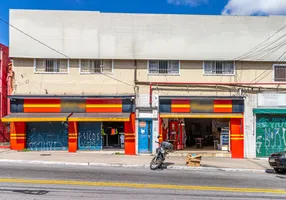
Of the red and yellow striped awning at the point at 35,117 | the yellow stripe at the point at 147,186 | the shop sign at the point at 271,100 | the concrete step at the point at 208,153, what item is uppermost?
the shop sign at the point at 271,100

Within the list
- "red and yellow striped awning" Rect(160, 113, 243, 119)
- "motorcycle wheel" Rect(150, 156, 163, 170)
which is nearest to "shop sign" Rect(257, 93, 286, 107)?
"red and yellow striped awning" Rect(160, 113, 243, 119)

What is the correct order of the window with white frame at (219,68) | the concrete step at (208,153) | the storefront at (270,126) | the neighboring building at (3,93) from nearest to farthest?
the concrete step at (208,153) < the storefront at (270,126) < the window with white frame at (219,68) < the neighboring building at (3,93)

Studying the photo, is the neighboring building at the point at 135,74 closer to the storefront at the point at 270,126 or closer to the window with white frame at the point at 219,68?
the window with white frame at the point at 219,68

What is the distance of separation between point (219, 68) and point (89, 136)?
880 cm

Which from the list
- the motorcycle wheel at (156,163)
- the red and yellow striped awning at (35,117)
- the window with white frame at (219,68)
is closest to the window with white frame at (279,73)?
the window with white frame at (219,68)

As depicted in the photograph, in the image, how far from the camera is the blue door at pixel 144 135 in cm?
1853

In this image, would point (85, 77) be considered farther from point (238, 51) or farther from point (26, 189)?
point (26, 189)

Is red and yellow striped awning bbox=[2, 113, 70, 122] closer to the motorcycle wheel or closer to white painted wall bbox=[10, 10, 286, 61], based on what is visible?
white painted wall bbox=[10, 10, 286, 61]

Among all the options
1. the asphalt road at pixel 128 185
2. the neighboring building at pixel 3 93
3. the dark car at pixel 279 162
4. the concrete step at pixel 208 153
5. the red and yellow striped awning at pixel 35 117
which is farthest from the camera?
the neighboring building at pixel 3 93

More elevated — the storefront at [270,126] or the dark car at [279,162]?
the storefront at [270,126]

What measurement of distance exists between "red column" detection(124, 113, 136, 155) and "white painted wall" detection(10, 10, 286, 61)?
12.5ft

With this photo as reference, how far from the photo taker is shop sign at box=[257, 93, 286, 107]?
18734 millimetres

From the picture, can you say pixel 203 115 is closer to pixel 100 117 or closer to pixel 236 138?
pixel 236 138

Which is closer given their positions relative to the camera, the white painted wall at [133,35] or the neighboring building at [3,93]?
the white painted wall at [133,35]
